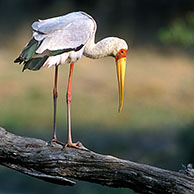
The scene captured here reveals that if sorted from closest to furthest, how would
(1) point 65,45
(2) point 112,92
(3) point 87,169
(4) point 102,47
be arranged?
(3) point 87,169 < (1) point 65,45 < (4) point 102,47 < (2) point 112,92

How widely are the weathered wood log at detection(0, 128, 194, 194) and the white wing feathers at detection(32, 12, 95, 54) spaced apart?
0.54 metres

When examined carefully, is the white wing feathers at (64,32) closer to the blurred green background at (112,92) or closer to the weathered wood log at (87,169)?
the weathered wood log at (87,169)

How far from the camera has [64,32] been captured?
13.6 feet

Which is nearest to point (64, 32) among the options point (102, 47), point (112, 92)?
point (102, 47)

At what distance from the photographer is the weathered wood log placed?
12.7 feet

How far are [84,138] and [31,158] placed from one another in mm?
4960

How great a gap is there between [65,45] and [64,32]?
0.25 ft

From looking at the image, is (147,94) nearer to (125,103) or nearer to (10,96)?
(125,103)

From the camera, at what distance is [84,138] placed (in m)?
8.88

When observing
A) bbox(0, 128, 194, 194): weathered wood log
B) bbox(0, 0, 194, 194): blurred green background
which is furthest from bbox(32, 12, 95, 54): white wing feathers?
bbox(0, 0, 194, 194): blurred green background

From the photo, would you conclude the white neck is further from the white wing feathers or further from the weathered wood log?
the weathered wood log

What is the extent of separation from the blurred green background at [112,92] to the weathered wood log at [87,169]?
351 centimetres

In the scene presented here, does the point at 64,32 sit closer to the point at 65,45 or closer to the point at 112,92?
the point at 65,45

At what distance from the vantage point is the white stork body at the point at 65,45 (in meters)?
4.00
